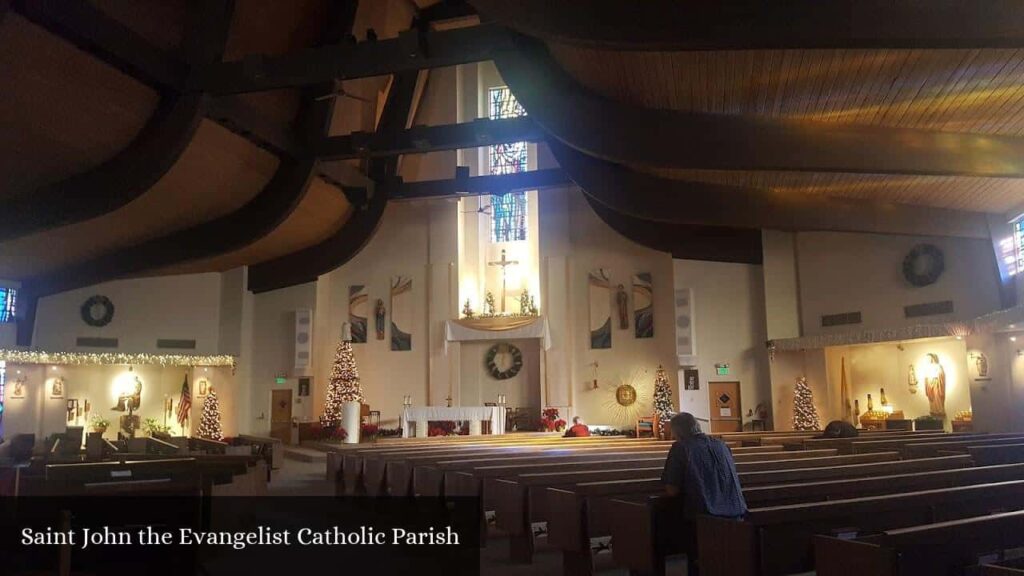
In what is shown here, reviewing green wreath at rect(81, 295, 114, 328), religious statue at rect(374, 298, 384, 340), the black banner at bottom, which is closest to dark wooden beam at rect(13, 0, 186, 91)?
the black banner at bottom

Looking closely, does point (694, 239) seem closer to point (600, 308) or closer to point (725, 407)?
point (600, 308)

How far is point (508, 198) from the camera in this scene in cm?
1827

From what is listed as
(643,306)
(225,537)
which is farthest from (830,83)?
(643,306)

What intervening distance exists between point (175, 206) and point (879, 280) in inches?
483

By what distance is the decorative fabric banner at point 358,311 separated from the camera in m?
17.9

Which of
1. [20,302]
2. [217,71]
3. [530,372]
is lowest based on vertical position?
[530,372]

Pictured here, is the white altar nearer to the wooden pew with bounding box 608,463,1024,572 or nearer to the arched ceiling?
the arched ceiling

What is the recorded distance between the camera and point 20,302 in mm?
14273

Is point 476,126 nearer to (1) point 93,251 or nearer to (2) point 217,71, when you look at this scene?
(2) point 217,71

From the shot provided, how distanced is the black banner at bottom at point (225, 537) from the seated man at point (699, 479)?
189 centimetres

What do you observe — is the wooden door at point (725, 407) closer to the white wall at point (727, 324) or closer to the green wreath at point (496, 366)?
the white wall at point (727, 324)

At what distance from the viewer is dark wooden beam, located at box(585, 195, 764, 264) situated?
15.0 metres

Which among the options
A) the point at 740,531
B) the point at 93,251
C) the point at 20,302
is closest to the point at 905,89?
the point at 740,531

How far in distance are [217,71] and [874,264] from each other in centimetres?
1099
